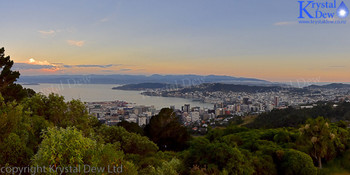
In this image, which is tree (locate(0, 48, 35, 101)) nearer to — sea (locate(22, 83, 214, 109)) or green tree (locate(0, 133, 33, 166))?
green tree (locate(0, 133, 33, 166))

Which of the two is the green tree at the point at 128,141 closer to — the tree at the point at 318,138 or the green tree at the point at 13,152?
the green tree at the point at 13,152

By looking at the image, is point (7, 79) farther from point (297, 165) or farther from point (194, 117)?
point (194, 117)

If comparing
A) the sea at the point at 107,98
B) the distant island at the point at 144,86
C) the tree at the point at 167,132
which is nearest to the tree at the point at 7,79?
the tree at the point at 167,132

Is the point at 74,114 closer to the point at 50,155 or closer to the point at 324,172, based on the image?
the point at 50,155

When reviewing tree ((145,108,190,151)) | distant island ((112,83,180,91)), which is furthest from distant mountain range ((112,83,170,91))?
tree ((145,108,190,151))

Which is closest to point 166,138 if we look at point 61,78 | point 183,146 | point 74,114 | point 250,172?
point 183,146

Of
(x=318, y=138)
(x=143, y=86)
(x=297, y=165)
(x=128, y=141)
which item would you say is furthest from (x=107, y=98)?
(x=297, y=165)
